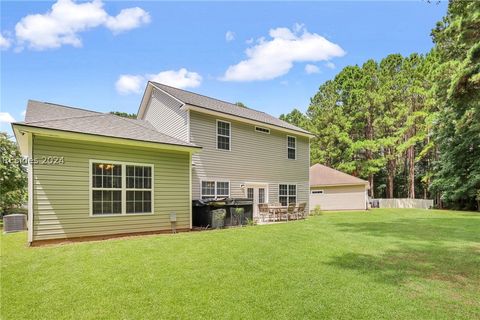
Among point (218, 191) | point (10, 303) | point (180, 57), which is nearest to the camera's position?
point (10, 303)

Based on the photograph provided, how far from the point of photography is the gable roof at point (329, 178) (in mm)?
25922

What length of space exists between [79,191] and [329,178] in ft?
73.7

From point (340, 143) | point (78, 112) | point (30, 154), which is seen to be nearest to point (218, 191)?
point (78, 112)

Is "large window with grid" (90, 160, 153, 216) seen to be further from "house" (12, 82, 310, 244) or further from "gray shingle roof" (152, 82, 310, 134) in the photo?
"gray shingle roof" (152, 82, 310, 134)

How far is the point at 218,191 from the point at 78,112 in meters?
6.69

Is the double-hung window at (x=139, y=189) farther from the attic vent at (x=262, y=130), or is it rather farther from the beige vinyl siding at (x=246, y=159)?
the attic vent at (x=262, y=130)

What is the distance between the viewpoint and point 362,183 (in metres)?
25.7

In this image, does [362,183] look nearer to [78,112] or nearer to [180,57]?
[180,57]

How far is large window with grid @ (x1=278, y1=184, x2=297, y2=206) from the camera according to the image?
17.1m

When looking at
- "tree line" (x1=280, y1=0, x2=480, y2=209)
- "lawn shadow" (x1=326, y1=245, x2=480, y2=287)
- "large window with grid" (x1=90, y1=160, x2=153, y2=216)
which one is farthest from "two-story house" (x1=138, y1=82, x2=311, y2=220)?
Answer: "tree line" (x1=280, y1=0, x2=480, y2=209)

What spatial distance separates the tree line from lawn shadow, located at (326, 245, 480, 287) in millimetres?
17156

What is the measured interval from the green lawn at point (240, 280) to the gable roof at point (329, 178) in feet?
60.7

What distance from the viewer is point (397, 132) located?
31.6m

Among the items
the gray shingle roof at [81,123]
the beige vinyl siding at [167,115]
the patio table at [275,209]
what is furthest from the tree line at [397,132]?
the gray shingle roof at [81,123]
